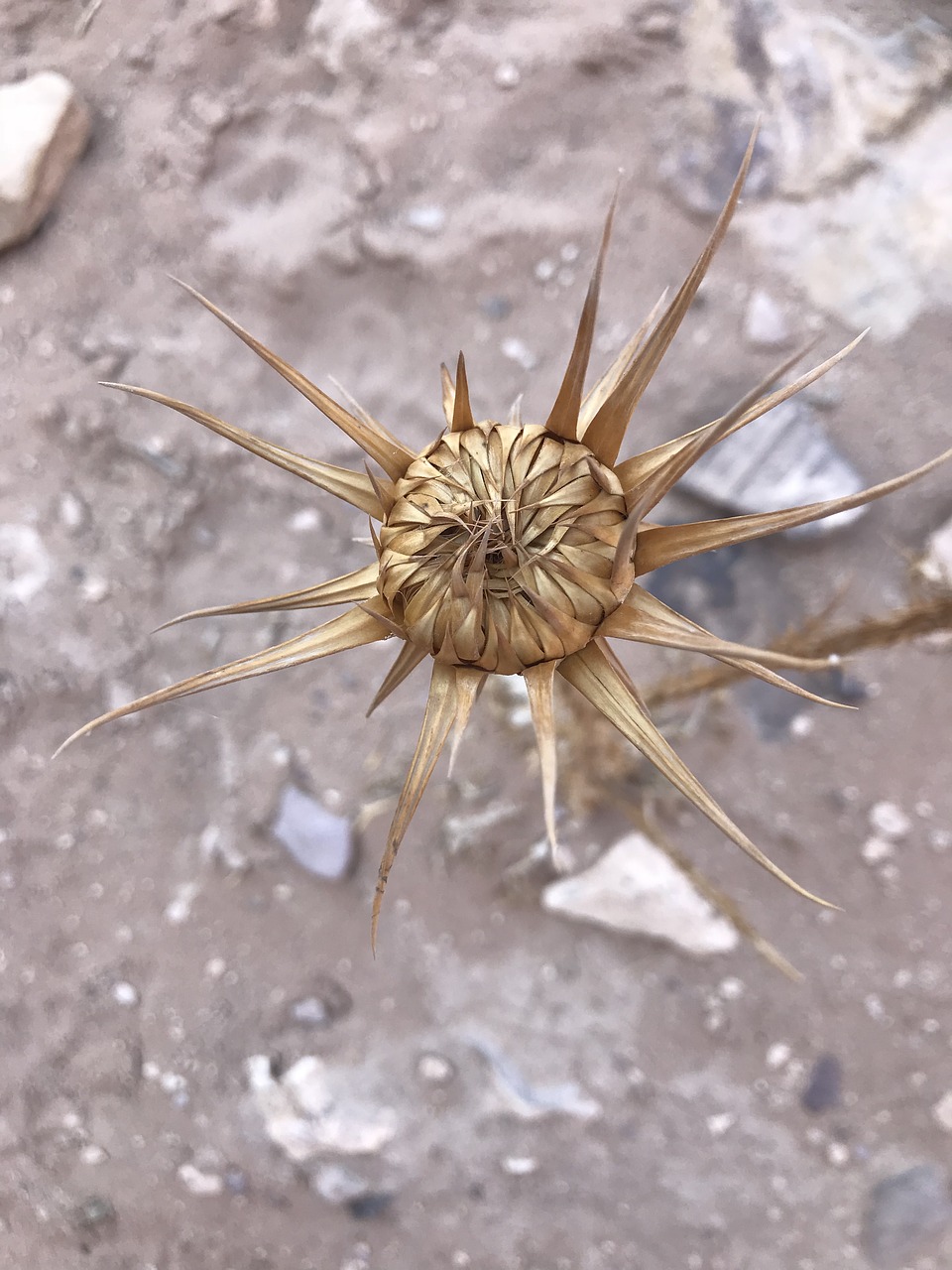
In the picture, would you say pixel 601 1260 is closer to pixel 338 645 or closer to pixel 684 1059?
pixel 684 1059

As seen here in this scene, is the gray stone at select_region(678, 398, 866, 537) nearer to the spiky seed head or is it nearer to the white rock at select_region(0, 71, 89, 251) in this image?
the spiky seed head

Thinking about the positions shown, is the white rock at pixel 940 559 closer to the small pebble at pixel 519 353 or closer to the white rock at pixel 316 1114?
the small pebble at pixel 519 353

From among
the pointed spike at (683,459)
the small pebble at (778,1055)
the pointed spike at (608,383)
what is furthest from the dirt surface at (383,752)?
the pointed spike at (683,459)

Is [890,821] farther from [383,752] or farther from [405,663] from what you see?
[405,663]

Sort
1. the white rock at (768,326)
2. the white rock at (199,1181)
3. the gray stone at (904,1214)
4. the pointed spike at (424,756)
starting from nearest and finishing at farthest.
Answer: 1. the pointed spike at (424,756)
2. the gray stone at (904,1214)
3. the white rock at (199,1181)
4. the white rock at (768,326)

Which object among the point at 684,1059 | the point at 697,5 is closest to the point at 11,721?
the point at 684,1059

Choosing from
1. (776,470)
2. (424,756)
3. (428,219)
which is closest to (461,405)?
(424,756)
